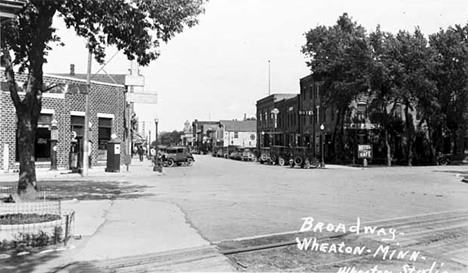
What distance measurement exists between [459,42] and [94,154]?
32.1 metres

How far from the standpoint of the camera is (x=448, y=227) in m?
10.3

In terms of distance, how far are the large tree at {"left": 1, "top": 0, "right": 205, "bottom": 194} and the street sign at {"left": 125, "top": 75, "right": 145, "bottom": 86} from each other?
31.5 metres

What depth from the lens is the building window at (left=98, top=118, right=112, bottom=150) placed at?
36.5 meters

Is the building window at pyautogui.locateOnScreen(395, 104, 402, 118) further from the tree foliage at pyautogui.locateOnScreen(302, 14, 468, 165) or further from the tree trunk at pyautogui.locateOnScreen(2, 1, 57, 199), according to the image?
the tree trunk at pyautogui.locateOnScreen(2, 1, 57, 199)

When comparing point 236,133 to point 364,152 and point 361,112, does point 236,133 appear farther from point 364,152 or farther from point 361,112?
point 364,152

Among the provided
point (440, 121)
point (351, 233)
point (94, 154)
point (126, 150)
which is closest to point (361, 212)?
point (351, 233)

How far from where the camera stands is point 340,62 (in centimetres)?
4544

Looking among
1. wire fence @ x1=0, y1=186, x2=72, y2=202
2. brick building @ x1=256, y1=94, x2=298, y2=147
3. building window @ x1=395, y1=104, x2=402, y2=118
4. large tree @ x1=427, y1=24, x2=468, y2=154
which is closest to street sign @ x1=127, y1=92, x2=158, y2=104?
wire fence @ x1=0, y1=186, x2=72, y2=202

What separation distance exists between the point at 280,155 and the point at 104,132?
58.3ft

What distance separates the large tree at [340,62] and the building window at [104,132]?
2021 centimetres

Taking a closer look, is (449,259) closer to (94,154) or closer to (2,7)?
(2,7)

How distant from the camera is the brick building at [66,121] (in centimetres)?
2934
